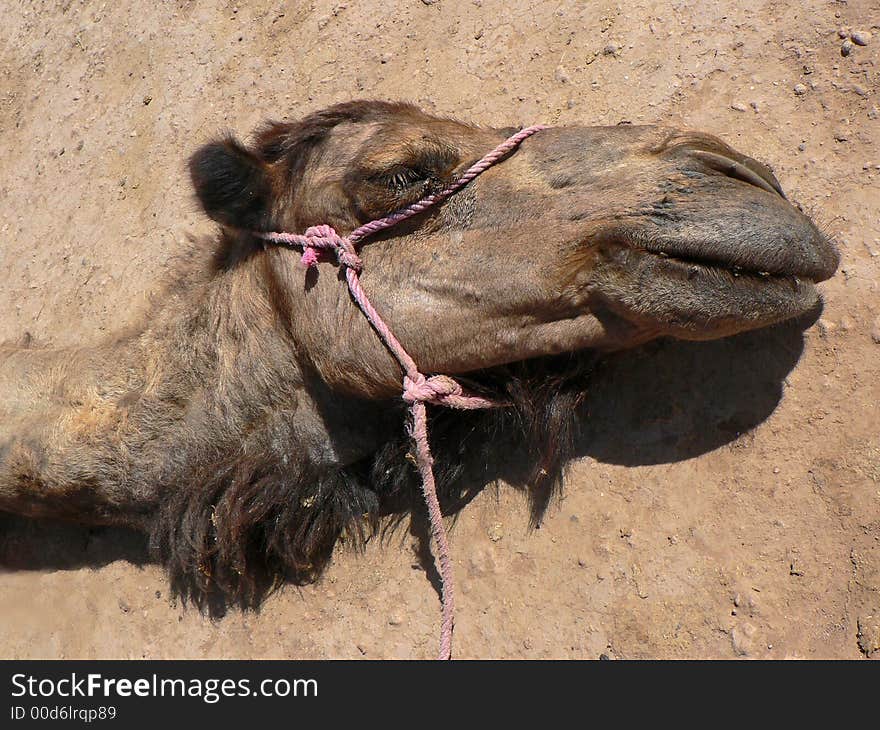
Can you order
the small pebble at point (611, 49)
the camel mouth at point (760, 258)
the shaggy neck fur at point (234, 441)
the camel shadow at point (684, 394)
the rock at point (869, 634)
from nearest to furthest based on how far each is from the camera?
the camel mouth at point (760, 258) < the rock at point (869, 634) < the camel shadow at point (684, 394) < the shaggy neck fur at point (234, 441) < the small pebble at point (611, 49)

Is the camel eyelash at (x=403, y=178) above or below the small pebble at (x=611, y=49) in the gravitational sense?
above

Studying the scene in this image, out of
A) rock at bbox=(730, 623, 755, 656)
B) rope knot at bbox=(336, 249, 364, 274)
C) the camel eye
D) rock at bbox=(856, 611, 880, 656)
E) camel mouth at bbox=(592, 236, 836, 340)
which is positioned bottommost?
rock at bbox=(730, 623, 755, 656)

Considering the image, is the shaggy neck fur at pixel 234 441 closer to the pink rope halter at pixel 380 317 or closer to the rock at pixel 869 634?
the pink rope halter at pixel 380 317

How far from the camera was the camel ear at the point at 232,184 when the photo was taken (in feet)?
7.73

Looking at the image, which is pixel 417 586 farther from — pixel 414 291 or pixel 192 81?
pixel 192 81

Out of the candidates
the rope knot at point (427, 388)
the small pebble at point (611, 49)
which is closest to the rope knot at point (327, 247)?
the rope knot at point (427, 388)

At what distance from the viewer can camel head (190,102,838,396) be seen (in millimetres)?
1923

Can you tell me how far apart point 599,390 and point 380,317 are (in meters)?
0.76

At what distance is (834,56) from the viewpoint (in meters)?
2.51

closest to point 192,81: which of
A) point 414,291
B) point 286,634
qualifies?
point 414,291

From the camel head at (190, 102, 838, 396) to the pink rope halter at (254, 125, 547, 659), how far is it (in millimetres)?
30

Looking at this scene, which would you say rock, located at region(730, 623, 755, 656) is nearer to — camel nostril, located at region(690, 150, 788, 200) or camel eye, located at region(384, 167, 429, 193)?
camel nostril, located at region(690, 150, 788, 200)

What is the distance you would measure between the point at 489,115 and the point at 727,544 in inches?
71.1

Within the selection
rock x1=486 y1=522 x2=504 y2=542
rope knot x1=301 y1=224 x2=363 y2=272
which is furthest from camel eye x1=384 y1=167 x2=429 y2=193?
rock x1=486 y1=522 x2=504 y2=542
